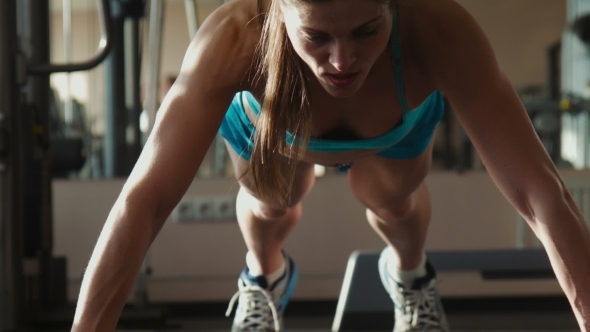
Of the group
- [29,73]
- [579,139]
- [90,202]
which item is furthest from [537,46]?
[29,73]

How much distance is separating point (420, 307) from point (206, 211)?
1.44 m

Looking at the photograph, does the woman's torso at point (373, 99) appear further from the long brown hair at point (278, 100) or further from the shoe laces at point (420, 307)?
the shoe laces at point (420, 307)

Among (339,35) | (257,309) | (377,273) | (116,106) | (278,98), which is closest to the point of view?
(339,35)

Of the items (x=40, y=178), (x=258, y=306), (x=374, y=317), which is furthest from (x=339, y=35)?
(x=40, y=178)

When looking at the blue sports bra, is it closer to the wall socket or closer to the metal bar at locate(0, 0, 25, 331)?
the metal bar at locate(0, 0, 25, 331)

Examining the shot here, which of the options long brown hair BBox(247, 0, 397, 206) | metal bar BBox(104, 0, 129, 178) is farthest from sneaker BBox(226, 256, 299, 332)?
metal bar BBox(104, 0, 129, 178)

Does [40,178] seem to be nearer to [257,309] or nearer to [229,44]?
[257,309]

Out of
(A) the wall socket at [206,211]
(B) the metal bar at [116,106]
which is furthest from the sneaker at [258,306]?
(B) the metal bar at [116,106]

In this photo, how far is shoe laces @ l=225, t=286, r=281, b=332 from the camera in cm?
174

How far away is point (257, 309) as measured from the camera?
1754 mm

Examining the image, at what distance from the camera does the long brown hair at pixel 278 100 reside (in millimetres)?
1032

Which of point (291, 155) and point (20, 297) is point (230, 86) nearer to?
point (291, 155)

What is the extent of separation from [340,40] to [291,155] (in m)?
0.25

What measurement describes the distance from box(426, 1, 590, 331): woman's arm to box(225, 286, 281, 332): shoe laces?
841 millimetres
